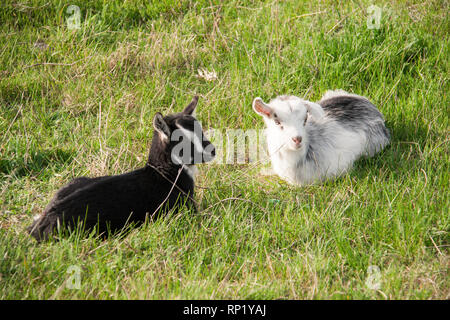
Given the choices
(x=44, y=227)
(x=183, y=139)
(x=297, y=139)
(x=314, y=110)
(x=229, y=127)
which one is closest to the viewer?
(x=44, y=227)

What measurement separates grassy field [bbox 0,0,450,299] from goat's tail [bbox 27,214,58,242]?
7 cm

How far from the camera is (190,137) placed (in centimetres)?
438

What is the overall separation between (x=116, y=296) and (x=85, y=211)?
80 cm

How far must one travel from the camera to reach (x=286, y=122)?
4.91 metres

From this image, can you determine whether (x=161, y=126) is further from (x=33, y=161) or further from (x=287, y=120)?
(x=33, y=161)

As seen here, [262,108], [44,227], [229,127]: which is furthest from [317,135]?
[44,227]

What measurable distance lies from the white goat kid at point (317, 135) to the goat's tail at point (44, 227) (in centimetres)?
217

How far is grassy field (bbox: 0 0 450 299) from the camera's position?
12.4 feet

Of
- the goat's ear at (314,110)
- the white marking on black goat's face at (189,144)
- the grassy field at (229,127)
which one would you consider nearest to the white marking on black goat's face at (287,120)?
the goat's ear at (314,110)

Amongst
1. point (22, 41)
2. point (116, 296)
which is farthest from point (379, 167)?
point (22, 41)

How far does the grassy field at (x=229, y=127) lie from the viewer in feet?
12.4

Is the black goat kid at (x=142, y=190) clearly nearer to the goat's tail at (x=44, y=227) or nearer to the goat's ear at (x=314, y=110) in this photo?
→ the goat's tail at (x=44, y=227)

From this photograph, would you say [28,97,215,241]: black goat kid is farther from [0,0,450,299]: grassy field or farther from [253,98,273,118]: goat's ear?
[253,98,273,118]: goat's ear

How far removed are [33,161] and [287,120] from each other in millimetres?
2670
